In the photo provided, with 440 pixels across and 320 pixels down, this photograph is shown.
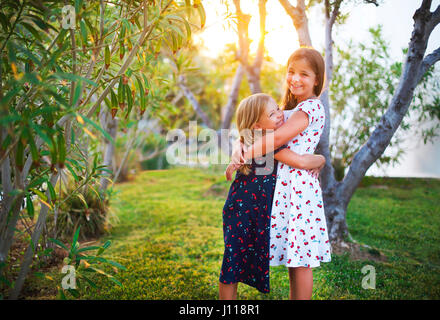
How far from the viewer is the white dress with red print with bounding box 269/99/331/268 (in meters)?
1.55

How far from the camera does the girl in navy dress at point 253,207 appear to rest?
5.18 ft

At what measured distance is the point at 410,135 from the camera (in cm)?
A: 457

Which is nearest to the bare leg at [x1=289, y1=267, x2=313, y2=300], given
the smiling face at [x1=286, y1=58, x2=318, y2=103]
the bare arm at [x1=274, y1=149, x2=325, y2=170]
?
the bare arm at [x1=274, y1=149, x2=325, y2=170]

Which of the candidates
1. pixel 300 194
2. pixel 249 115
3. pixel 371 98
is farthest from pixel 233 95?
pixel 300 194

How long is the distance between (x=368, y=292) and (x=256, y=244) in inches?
42.5

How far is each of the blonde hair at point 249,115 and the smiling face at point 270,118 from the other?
0.02 metres

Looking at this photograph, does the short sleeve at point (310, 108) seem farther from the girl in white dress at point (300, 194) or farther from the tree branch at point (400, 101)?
the tree branch at point (400, 101)

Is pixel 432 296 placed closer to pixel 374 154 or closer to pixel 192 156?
pixel 374 154

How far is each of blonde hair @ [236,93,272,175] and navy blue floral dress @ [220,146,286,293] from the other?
0.10m

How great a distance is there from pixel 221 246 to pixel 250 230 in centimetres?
167

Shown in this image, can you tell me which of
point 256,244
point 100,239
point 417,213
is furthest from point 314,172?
point 417,213

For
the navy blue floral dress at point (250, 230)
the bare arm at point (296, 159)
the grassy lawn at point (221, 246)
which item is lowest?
the grassy lawn at point (221, 246)
